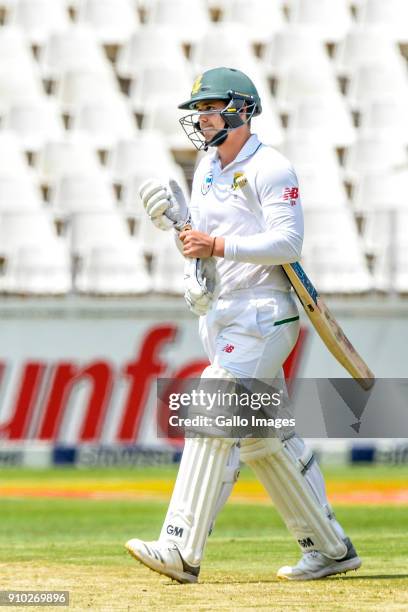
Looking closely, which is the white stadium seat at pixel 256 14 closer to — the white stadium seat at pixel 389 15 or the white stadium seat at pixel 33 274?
the white stadium seat at pixel 389 15

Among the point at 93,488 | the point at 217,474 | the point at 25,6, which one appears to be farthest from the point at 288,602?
the point at 25,6

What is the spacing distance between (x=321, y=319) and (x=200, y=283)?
1.80 ft

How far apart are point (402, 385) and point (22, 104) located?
26.5 ft

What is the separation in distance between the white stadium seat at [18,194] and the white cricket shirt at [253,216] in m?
13.0

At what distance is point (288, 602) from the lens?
493cm

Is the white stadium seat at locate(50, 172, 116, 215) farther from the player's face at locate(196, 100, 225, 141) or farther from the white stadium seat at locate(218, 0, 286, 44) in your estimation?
the player's face at locate(196, 100, 225, 141)

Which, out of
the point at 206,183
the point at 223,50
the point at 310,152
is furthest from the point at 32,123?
the point at 206,183

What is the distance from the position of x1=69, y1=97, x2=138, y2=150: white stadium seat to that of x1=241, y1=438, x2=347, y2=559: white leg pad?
14594mm

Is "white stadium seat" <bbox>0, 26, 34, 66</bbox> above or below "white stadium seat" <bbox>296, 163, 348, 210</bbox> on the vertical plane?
above

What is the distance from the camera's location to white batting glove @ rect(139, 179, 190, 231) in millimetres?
5773

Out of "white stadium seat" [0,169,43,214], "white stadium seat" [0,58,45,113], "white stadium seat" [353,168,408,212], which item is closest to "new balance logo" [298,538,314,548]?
"white stadium seat" [353,168,408,212]

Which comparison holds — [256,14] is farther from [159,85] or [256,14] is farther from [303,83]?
[159,85]

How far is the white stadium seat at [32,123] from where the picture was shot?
66.4ft

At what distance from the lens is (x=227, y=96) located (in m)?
5.84
